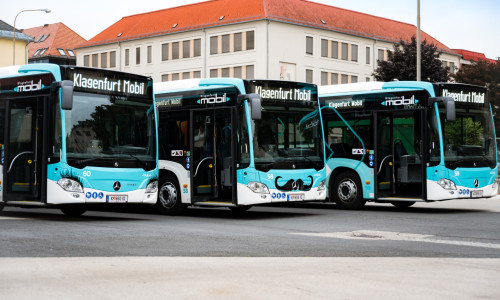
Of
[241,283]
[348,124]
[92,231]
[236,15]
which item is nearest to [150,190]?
[92,231]

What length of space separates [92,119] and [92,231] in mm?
2932

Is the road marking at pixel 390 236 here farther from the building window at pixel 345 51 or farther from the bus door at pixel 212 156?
the building window at pixel 345 51

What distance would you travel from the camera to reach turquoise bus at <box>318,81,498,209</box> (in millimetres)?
19172

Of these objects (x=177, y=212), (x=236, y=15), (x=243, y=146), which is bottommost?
(x=177, y=212)

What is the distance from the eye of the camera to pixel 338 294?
299 inches

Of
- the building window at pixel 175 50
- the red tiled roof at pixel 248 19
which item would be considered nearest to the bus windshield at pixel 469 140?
the red tiled roof at pixel 248 19

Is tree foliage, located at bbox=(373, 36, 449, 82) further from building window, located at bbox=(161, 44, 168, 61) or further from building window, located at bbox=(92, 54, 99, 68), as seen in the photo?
building window, located at bbox=(92, 54, 99, 68)

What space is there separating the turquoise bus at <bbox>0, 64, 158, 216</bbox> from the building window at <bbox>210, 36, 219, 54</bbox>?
211ft

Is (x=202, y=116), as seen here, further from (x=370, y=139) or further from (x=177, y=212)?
(x=370, y=139)

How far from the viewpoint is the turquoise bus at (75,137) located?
617 inches

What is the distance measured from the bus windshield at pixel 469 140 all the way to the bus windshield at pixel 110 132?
6882 millimetres

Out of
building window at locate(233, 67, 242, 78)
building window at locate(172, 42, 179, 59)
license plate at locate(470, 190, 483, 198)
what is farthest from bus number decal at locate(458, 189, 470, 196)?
building window at locate(172, 42, 179, 59)

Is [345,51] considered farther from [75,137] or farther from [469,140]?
[75,137]

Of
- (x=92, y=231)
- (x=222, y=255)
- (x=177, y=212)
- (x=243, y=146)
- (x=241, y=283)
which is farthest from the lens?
(x=177, y=212)
